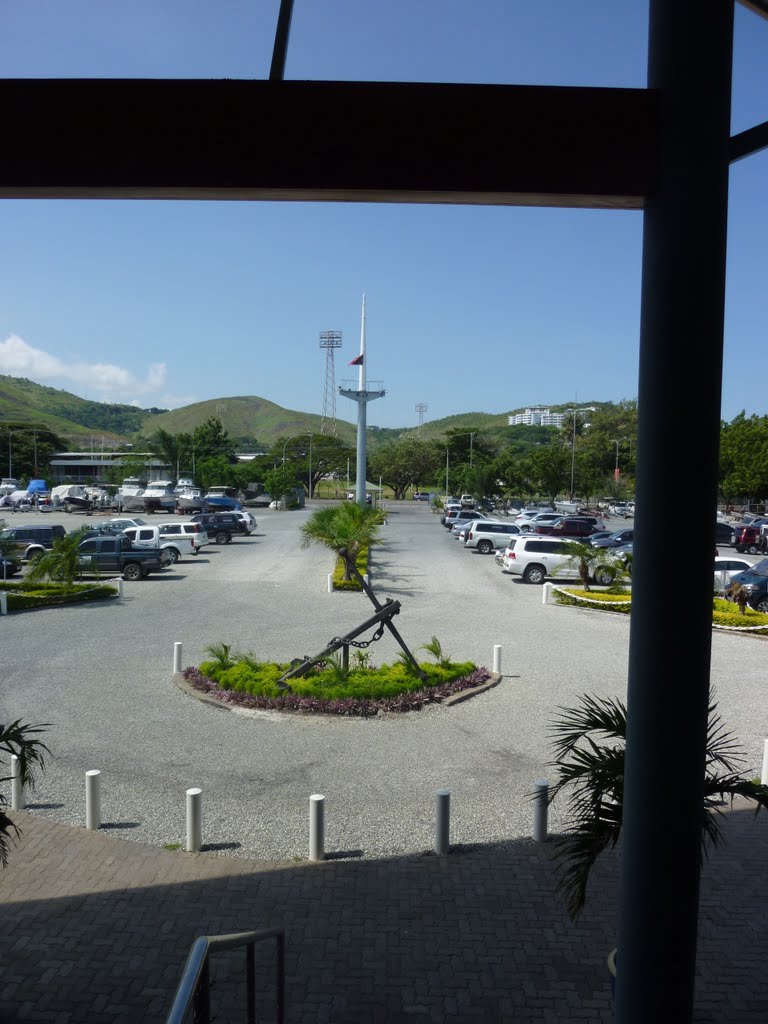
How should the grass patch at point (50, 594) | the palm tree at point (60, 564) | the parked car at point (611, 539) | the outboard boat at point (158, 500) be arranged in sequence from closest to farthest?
the grass patch at point (50, 594)
the palm tree at point (60, 564)
the parked car at point (611, 539)
the outboard boat at point (158, 500)

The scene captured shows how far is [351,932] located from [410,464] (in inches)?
3601

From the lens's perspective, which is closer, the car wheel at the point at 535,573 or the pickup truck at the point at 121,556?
the pickup truck at the point at 121,556

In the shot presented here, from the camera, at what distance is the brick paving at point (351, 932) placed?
5.10 meters

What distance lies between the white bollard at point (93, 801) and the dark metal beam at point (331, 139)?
6209 millimetres

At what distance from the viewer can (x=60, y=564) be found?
69.5 ft

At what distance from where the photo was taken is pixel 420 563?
3061cm

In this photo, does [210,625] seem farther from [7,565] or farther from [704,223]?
[704,223]

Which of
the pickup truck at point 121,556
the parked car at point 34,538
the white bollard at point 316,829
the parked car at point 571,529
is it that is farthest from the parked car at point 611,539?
the white bollard at point 316,829

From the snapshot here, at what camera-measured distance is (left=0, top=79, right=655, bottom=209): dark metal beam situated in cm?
297

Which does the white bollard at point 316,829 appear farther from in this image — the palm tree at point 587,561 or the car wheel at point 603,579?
the car wheel at point 603,579

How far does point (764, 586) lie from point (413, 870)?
57.0 feet

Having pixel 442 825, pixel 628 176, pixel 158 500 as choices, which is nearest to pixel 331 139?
pixel 628 176

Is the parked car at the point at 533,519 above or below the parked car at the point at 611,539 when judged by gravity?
above

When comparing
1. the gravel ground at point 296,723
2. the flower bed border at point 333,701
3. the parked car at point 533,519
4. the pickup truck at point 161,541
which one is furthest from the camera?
the parked car at point 533,519
